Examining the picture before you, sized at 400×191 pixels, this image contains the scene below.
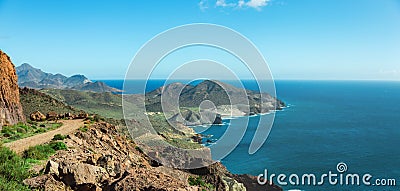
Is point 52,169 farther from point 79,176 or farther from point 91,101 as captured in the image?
point 91,101

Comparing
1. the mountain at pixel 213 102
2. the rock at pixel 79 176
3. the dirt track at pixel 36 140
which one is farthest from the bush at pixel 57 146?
the mountain at pixel 213 102

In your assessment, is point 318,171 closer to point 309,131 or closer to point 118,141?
point 309,131

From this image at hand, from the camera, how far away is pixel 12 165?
7367mm

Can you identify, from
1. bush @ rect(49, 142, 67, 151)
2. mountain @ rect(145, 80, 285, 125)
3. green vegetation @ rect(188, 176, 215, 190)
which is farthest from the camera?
mountain @ rect(145, 80, 285, 125)

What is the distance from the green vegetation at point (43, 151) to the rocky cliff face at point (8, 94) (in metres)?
7.17

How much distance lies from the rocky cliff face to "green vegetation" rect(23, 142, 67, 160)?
7173 mm

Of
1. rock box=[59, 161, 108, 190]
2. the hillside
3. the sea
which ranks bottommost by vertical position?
the sea

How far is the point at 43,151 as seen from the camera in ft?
34.0

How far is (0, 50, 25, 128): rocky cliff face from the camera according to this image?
17.1m

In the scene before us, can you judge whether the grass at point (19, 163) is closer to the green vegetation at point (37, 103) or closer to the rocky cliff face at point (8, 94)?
the rocky cliff face at point (8, 94)

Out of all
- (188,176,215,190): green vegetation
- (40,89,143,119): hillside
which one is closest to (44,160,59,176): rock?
(188,176,215,190): green vegetation

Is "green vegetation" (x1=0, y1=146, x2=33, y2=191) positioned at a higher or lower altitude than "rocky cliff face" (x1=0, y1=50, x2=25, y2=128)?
lower

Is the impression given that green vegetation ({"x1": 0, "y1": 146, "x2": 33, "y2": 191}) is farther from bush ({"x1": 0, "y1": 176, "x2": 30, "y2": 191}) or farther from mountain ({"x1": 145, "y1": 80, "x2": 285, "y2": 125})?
mountain ({"x1": 145, "y1": 80, "x2": 285, "y2": 125})

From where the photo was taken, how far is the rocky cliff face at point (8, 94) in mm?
17125
